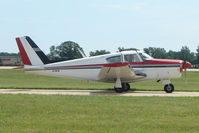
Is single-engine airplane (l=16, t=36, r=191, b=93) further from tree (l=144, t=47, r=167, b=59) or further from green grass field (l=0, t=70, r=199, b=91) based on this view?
tree (l=144, t=47, r=167, b=59)

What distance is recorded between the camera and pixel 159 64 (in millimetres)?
17016

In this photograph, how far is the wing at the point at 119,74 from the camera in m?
15.7

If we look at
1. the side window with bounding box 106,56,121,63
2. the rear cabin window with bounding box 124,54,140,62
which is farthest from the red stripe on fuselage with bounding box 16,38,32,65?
the rear cabin window with bounding box 124,54,140,62

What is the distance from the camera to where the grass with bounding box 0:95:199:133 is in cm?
756

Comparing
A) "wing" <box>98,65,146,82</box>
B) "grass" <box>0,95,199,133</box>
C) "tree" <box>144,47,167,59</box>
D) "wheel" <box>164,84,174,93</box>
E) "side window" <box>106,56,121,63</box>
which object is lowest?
"grass" <box>0,95,199,133</box>

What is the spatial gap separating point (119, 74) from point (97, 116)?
748 centimetres

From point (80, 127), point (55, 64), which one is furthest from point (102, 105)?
point (55, 64)

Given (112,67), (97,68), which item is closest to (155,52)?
(97,68)

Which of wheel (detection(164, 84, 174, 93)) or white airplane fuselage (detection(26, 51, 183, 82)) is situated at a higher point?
white airplane fuselage (detection(26, 51, 183, 82))

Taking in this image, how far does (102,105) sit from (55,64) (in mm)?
7941

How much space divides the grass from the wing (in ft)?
13.7

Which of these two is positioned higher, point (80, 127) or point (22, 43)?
point (22, 43)

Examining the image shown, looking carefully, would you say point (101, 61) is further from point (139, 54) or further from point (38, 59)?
point (38, 59)

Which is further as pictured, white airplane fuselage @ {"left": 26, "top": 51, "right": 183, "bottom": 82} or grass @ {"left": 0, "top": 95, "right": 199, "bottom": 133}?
white airplane fuselage @ {"left": 26, "top": 51, "right": 183, "bottom": 82}
